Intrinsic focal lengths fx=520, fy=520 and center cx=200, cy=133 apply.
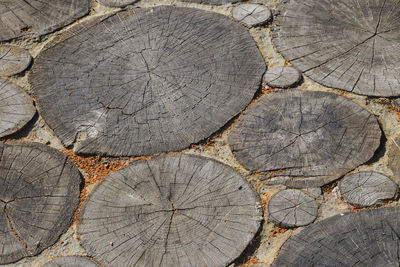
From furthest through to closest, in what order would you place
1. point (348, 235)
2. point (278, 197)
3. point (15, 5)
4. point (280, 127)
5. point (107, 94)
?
point (15, 5), point (107, 94), point (280, 127), point (278, 197), point (348, 235)

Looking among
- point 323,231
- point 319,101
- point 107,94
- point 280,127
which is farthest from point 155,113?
point 323,231

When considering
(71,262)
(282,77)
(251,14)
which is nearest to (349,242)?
(282,77)

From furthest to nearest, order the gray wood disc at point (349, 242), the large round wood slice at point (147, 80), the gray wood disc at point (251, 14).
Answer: the gray wood disc at point (251, 14) < the large round wood slice at point (147, 80) < the gray wood disc at point (349, 242)

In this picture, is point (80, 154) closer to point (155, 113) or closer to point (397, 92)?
point (155, 113)

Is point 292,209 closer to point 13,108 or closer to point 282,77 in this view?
point 282,77

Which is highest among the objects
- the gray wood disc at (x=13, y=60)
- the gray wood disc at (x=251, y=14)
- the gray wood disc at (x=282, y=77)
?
the gray wood disc at (x=251, y=14)

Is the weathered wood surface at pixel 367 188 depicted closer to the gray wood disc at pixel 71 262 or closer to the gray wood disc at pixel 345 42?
the gray wood disc at pixel 345 42

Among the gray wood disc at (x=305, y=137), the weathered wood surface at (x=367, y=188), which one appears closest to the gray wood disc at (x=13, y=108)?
the gray wood disc at (x=305, y=137)
